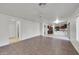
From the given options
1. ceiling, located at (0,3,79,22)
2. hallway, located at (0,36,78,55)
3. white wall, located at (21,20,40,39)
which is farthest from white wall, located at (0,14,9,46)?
white wall, located at (21,20,40,39)

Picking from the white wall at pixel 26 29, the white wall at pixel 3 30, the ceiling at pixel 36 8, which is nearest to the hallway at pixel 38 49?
the white wall at pixel 3 30

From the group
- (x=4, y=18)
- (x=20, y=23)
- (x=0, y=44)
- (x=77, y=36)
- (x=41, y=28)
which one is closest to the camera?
(x=77, y=36)

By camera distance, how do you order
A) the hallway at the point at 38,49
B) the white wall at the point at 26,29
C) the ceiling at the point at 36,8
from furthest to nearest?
the white wall at the point at 26,29 < the hallway at the point at 38,49 < the ceiling at the point at 36,8

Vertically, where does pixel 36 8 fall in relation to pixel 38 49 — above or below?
above

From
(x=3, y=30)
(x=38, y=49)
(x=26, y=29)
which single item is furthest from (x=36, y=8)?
(x=26, y=29)

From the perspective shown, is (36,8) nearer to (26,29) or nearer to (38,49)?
(38,49)

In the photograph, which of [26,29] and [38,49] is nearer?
[38,49]

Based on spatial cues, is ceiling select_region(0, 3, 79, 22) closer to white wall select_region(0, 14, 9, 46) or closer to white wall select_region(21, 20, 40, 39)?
white wall select_region(0, 14, 9, 46)

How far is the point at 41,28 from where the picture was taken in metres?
17.6

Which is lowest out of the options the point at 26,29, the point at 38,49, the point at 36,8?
the point at 38,49

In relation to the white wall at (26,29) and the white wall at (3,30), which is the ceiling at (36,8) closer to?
the white wall at (3,30)
